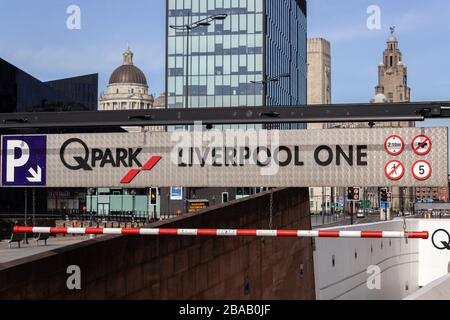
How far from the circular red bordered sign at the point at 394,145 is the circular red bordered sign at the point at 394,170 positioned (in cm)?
16

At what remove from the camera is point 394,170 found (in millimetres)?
10844

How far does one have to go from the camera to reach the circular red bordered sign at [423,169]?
10750 mm

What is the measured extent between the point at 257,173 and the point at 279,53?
9693 cm

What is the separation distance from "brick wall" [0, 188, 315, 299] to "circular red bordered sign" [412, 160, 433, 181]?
5.95m

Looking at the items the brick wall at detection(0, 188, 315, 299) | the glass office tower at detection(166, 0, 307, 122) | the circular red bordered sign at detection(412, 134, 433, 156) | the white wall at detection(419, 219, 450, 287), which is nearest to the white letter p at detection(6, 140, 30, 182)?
the brick wall at detection(0, 188, 315, 299)

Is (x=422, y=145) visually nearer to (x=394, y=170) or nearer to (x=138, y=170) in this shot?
(x=394, y=170)

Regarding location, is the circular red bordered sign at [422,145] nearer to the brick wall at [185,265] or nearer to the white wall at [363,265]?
the brick wall at [185,265]

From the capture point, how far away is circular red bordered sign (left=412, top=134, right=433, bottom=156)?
420 inches

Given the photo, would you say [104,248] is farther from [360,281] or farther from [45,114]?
[360,281]

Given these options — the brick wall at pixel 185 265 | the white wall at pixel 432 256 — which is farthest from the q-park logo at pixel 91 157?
the white wall at pixel 432 256

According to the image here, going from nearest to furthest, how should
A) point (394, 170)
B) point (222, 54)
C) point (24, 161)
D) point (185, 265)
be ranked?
point (394, 170) < point (24, 161) < point (185, 265) < point (222, 54)

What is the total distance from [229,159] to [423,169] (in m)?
3.24

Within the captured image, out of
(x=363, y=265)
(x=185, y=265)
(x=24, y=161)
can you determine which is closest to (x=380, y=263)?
(x=363, y=265)
